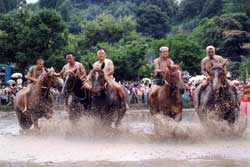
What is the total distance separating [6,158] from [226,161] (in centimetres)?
431

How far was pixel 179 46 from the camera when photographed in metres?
52.5

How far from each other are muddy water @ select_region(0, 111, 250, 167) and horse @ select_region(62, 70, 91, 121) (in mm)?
350

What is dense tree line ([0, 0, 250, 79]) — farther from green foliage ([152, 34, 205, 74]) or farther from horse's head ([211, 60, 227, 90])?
horse's head ([211, 60, 227, 90])

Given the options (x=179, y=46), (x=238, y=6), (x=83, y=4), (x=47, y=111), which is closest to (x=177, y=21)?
(x=238, y=6)

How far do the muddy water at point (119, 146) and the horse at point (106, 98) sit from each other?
0.92ft

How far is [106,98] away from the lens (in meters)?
16.3

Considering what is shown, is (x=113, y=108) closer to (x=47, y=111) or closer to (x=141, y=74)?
(x=47, y=111)

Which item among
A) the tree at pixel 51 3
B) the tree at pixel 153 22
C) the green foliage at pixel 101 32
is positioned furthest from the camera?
the tree at pixel 51 3

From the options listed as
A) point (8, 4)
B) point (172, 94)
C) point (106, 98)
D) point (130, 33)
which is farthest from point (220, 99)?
point (8, 4)

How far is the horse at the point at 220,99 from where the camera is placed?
51.8 ft

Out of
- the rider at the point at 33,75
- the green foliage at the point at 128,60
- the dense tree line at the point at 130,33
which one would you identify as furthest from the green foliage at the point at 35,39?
the rider at the point at 33,75

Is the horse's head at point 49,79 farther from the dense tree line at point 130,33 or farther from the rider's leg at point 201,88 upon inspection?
the dense tree line at point 130,33

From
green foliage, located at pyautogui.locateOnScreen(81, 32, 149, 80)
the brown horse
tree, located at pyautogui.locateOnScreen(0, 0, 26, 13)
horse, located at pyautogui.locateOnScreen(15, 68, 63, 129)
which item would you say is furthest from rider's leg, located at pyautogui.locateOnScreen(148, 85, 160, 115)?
tree, located at pyautogui.locateOnScreen(0, 0, 26, 13)

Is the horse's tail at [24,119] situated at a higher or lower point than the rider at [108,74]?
lower
